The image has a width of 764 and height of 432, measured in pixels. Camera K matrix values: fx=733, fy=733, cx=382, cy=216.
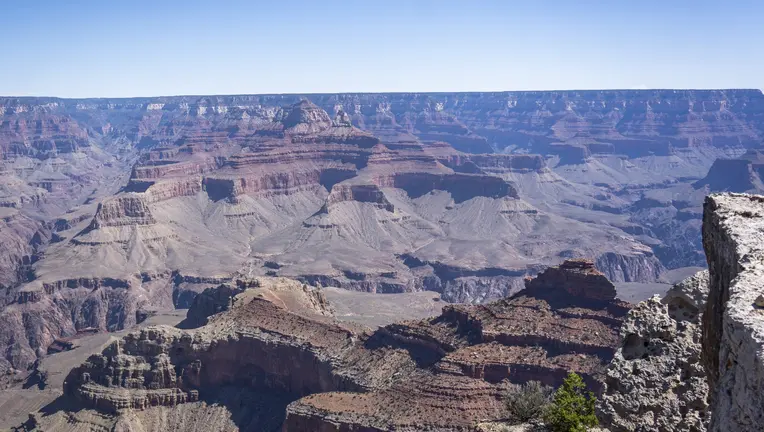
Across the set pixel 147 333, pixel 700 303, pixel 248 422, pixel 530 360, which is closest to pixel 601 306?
pixel 530 360

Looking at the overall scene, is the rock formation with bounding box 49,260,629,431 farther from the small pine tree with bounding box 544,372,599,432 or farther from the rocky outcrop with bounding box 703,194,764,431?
the rocky outcrop with bounding box 703,194,764,431

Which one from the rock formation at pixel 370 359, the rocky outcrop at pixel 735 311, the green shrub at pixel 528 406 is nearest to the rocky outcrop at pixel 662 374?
the rocky outcrop at pixel 735 311

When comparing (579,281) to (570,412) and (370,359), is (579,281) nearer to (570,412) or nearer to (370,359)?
(370,359)

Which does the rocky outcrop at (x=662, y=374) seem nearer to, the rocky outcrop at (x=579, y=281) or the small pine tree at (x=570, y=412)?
the small pine tree at (x=570, y=412)

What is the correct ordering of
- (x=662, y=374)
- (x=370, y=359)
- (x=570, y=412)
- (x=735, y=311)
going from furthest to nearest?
(x=370, y=359) < (x=570, y=412) < (x=662, y=374) < (x=735, y=311)

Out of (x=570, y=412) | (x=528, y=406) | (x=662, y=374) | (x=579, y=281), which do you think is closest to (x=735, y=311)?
(x=662, y=374)

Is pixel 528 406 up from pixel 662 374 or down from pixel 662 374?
down
